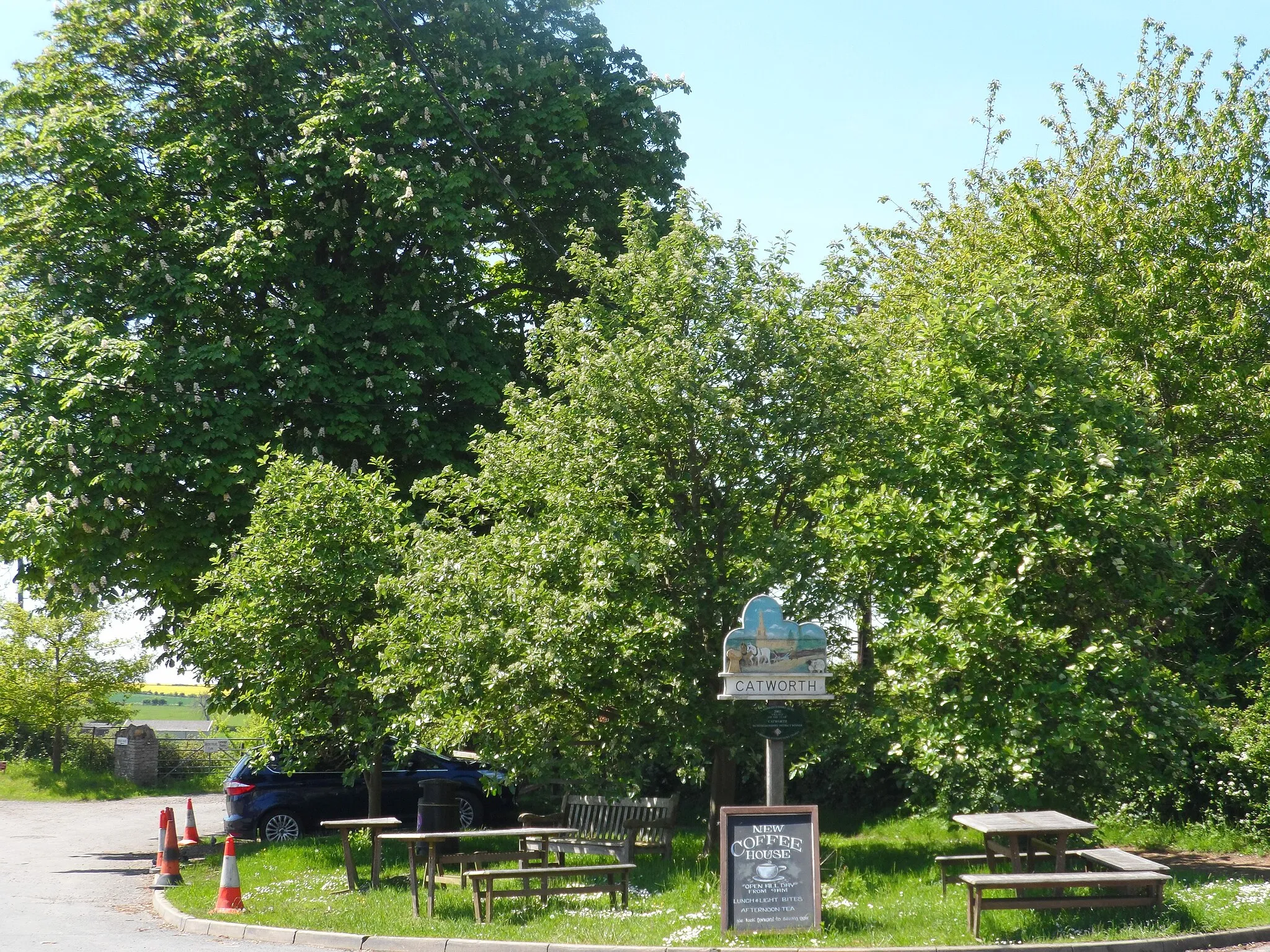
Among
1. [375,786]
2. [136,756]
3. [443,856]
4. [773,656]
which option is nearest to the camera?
[773,656]

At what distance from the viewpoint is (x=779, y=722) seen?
10953 millimetres

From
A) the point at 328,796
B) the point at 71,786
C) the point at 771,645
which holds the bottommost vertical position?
the point at 71,786

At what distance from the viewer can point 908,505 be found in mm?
12305

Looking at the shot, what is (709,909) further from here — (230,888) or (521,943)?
(230,888)

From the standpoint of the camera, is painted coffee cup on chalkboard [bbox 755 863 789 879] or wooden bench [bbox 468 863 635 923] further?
wooden bench [bbox 468 863 635 923]

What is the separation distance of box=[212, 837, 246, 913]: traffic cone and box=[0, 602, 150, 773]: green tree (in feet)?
81.4

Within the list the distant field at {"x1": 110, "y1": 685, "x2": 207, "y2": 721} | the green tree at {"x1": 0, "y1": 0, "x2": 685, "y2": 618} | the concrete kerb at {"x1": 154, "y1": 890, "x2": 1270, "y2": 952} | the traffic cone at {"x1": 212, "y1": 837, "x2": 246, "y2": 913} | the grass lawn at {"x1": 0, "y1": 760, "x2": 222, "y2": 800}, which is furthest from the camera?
the distant field at {"x1": 110, "y1": 685, "x2": 207, "y2": 721}

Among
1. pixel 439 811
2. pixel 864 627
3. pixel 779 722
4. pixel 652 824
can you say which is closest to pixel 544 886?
pixel 779 722

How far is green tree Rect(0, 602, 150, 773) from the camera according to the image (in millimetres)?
33938

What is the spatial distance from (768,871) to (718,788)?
4.61 metres

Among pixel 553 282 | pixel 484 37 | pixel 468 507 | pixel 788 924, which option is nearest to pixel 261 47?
pixel 484 37

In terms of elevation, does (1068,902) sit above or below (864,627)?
below

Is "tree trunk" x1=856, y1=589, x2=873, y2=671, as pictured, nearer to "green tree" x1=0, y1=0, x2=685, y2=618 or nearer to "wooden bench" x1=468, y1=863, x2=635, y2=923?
"wooden bench" x1=468, y1=863, x2=635, y2=923

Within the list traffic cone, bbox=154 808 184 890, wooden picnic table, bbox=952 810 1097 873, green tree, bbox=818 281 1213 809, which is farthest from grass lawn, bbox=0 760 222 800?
wooden picnic table, bbox=952 810 1097 873
